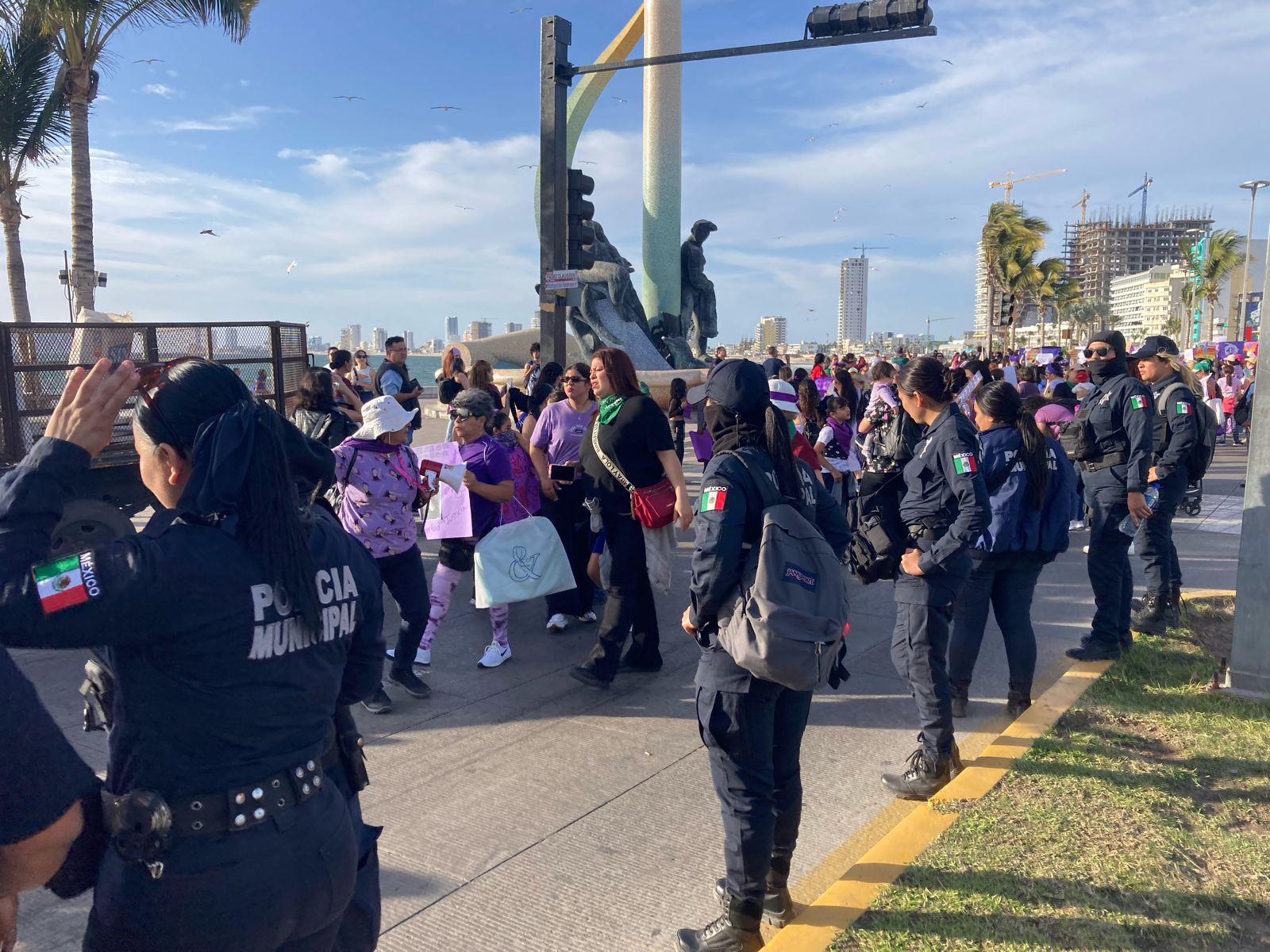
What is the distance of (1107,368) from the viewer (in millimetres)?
6086

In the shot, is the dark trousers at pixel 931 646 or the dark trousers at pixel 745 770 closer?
the dark trousers at pixel 745 770

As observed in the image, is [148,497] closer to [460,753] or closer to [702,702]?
[460,753]

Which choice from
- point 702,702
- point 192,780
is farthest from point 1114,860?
point 192,780

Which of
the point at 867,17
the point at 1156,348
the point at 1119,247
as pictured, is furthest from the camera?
the point at 1119,247

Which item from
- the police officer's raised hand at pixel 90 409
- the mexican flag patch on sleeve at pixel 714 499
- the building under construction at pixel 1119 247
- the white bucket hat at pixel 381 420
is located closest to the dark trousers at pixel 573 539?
the white bucket hat at pixel 381 420

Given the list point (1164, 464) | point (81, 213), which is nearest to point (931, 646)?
point (1164, 464)

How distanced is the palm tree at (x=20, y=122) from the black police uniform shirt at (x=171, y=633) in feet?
52.3

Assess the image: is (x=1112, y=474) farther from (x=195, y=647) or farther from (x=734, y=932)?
(x=195, y=647)

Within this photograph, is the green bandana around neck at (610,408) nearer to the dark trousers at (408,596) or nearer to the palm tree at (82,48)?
the dark trousers at (408,596)

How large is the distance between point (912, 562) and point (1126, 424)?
9.01 feet

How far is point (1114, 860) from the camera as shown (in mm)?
3379

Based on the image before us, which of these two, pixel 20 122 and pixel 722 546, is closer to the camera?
pixel 722 546

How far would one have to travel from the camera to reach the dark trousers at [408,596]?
5.14m

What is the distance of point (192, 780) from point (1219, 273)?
5683cm
